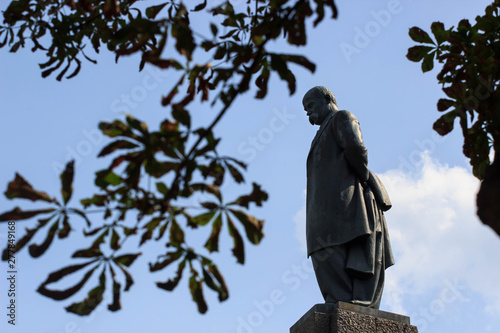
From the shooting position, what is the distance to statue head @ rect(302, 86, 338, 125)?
6.22 meters

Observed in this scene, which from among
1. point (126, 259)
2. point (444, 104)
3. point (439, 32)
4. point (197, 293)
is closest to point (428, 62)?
point (439, 32)

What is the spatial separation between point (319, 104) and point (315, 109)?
2.4 inches

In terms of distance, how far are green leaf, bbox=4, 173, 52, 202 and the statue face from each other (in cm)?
413

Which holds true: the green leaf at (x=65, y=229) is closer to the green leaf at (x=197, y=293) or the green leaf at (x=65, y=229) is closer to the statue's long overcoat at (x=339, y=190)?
the green leaf at (x=197, y=293)

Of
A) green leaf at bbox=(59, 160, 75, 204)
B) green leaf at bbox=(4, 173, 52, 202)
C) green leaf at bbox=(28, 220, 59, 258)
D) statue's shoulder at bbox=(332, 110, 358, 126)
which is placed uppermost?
statue's shoulder at bbox=(332, 110, 358, 126)

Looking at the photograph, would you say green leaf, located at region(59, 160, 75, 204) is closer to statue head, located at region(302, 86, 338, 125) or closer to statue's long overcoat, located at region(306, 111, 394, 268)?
statue's long overcoat, located at region(306, 111, 394, 268)

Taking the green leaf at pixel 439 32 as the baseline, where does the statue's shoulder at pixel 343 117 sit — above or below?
above

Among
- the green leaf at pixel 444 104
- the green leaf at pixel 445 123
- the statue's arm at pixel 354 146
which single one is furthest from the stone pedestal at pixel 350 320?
the green leaf at pixel 444 104

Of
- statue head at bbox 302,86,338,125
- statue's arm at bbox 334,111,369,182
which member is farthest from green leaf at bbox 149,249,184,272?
statue head at bbox 302,86,338,125

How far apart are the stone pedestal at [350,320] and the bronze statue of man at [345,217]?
0.48 feet

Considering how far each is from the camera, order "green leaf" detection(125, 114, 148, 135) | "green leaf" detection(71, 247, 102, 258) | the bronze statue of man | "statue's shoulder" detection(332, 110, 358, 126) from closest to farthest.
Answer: "green leaf" detection(125, 114, 148, 135) < "green leaf" detection(71, 247, 102, 258) < the bronze statue of man < "statue's shoulder" detection(332, 110, 358, 126)

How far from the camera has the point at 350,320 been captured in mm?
5008

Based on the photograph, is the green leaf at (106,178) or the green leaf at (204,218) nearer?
the green leaf at (106,178)

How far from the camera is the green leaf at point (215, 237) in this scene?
2539mm
